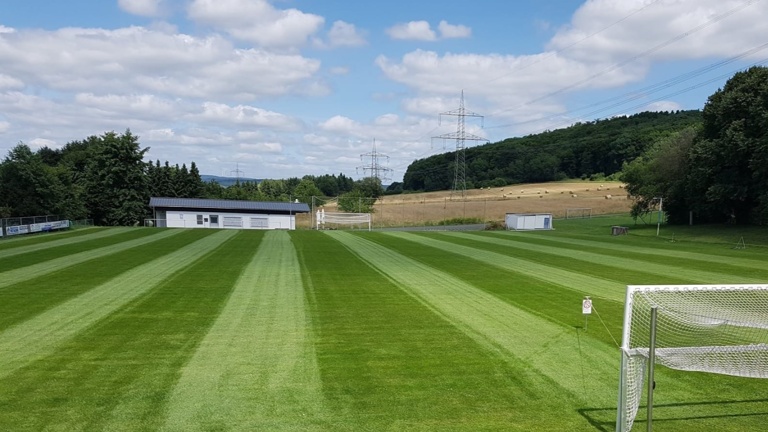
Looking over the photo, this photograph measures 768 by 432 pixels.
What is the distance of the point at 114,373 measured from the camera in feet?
24.3

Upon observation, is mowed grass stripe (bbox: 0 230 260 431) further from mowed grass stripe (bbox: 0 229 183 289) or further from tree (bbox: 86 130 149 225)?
tree (bbox: 86 130 149 225)

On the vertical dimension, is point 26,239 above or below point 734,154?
below

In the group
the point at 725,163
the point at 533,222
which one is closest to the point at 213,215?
the point at 533,222

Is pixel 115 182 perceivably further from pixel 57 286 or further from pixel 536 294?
pixel 536 294

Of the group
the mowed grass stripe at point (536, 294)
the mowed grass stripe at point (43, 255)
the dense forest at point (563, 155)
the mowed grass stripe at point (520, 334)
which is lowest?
the mowed grass stripe at point (536, 294)

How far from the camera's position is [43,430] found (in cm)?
557

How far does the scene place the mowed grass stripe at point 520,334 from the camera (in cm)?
750

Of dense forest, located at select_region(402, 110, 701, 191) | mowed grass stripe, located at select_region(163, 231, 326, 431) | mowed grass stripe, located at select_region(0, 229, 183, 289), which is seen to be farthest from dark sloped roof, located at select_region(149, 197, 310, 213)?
dense forest, located at select_region(402, 110, 701, 191)

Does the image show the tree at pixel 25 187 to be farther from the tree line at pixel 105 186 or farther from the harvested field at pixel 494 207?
the harvested field at pixel 494 207

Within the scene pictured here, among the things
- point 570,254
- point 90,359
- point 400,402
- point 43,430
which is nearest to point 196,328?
point 90,359

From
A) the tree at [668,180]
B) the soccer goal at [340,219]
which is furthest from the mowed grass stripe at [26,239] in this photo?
the tree at [668,180]

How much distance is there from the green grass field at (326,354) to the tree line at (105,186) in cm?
4021

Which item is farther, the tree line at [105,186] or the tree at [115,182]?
the tree at [115,182]

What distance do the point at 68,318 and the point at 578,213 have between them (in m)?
68.1
